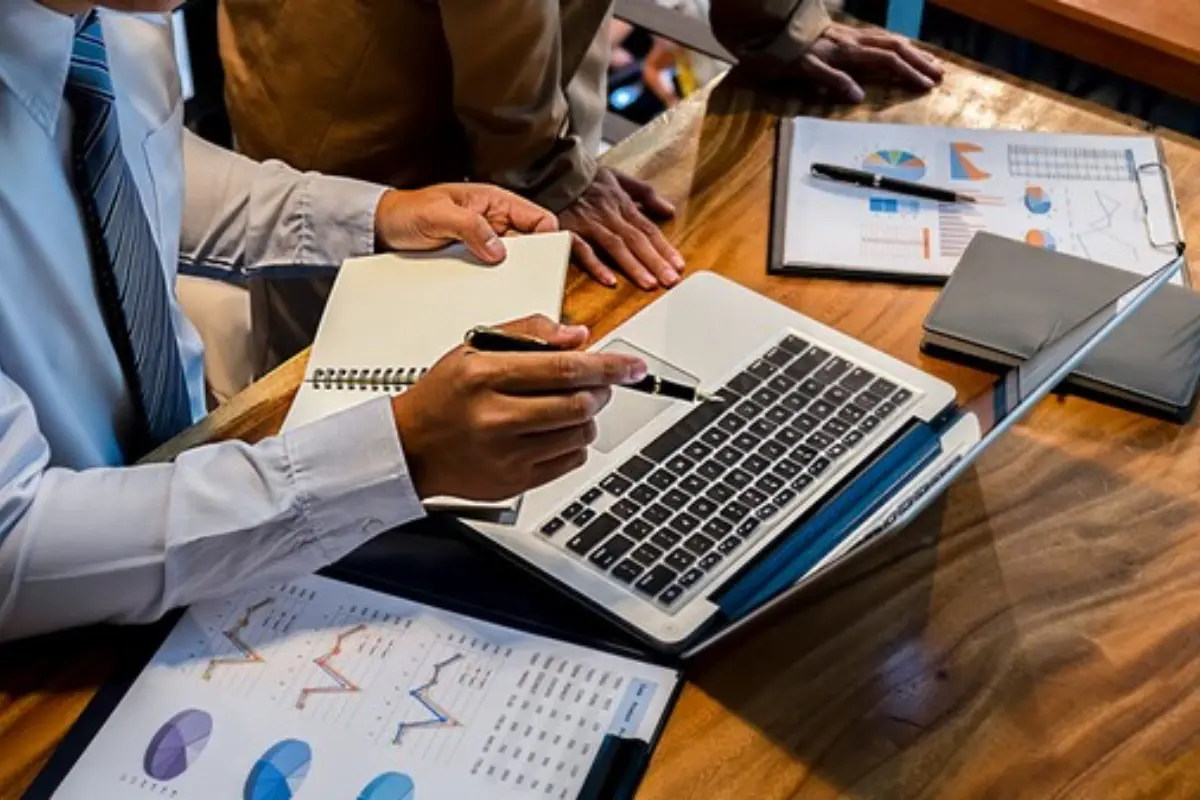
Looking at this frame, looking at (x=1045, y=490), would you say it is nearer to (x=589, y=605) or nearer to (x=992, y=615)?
(x=992, y=615)

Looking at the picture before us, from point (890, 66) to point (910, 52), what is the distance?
3 cm

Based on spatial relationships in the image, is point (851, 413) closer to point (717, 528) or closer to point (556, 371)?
point (717, 528)

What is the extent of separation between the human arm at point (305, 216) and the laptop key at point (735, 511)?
1.12ft

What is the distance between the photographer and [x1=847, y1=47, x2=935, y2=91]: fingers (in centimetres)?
147

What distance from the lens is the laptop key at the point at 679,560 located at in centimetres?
92

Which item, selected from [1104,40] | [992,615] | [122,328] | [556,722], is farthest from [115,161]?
[1104,40]

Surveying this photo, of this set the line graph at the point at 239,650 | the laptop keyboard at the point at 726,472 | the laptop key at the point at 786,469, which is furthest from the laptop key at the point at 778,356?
the line graph at the point at 239,650

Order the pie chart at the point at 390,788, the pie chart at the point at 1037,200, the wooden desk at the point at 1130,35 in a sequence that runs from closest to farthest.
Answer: the pie chart at the point at 390,788
the pie chart at the point at 1037,200
the wooden desk at the point at 1130,35

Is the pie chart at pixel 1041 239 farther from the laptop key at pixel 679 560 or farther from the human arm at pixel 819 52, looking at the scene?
the laptop key at pixel 679 560

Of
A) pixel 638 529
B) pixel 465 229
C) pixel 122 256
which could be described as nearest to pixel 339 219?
pixel 465 229

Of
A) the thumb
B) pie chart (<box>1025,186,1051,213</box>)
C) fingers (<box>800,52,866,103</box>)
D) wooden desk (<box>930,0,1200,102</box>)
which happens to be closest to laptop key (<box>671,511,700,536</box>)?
the thumb

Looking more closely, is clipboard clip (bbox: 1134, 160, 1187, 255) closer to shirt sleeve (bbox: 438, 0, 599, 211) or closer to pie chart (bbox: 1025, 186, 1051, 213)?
pie chart (bbox: 1025, 186, 1051, 213)

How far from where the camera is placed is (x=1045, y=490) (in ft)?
3.35

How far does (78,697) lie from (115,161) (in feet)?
1.26
